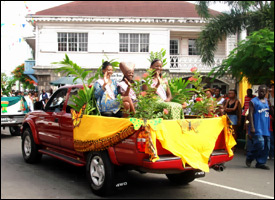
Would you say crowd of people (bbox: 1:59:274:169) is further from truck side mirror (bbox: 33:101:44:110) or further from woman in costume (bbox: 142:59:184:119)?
truck side mirror (bbox: 33:101:44:110)

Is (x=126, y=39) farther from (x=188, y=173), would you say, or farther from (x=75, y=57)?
(x=188, y=173)

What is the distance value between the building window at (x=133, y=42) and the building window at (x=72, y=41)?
233 centimetres

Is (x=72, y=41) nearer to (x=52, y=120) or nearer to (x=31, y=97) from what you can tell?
(x=31, y=97)

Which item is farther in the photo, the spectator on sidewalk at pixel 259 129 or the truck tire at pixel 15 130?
the truck tire at pixel 15 130

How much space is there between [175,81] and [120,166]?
6.70 feet

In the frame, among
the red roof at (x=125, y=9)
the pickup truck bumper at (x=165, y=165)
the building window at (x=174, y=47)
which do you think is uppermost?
the red roof at (x=125, y=9)

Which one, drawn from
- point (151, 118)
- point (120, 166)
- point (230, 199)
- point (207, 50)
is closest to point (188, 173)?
point (230, 199)

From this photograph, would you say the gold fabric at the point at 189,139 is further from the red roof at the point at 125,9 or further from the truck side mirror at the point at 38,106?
the red roof at the point at 125,9

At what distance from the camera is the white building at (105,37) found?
21781mm

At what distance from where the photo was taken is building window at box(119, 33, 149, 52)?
2231 centimetres

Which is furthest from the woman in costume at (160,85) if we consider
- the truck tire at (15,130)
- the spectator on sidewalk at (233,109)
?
the truck tire at (15,130)

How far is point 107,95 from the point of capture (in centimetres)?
561

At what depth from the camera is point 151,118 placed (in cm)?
464

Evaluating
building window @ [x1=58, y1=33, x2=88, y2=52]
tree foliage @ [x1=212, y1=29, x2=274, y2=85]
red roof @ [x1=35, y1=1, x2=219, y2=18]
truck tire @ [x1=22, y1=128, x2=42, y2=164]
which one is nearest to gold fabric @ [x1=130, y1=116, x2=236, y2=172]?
truck tire @ [x1=22, y1=128, x2=42, y2=164]
